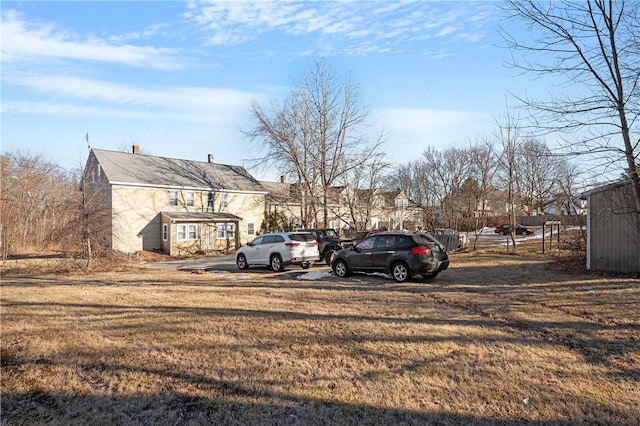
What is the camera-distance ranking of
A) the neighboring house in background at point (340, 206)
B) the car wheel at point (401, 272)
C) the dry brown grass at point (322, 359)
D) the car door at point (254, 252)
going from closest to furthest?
the dry brown grass at point (322, 359)
the car wheel at point (401, 272)
the car door at point (254, 252)
the neighboring house in background at point (340, 206)

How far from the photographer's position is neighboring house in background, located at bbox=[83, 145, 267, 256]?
28250 mm

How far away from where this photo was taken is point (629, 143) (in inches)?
428

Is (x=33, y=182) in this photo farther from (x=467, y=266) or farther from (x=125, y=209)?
(x=467, y=266)

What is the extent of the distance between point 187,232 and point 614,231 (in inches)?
1006

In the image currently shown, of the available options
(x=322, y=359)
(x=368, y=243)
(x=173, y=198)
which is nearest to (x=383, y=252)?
(x=368, y=243)

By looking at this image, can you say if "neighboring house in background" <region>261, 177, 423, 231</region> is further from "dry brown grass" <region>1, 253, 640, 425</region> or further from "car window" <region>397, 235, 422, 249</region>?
"dry brown grass" <region>1, 253, 640, 425</region>

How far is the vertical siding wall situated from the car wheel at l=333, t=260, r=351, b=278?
26.6 ft

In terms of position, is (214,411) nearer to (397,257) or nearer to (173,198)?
(397,257)

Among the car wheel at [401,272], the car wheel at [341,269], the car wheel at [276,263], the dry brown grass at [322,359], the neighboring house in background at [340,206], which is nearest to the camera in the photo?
the dry brown grass at [322,359]

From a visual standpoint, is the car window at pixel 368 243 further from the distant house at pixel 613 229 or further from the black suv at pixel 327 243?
the distant house at pixel 613 229

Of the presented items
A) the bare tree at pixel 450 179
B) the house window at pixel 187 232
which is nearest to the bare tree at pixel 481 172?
the bare tree at pixel 450 179

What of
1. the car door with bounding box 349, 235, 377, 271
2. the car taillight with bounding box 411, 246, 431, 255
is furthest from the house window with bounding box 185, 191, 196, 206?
the car taillight with bounding box 411, 246, 431, 255

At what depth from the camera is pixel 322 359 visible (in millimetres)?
5082

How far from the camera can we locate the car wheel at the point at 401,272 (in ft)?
39.4
